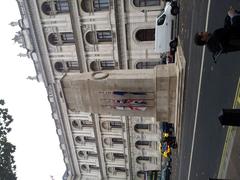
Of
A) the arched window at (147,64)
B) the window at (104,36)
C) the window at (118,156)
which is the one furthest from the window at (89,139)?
the window at (104,36)

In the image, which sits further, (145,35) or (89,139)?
(89,139)

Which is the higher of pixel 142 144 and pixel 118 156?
pixel 142 144

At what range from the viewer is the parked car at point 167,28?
834 inches

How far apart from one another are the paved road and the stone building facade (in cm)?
848

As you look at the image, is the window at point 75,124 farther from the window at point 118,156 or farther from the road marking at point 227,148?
the road marking at point 227,148

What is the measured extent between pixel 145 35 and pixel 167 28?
4458 millimetres

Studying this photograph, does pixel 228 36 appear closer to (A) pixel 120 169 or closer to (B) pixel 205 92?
(B) pixel 205 92

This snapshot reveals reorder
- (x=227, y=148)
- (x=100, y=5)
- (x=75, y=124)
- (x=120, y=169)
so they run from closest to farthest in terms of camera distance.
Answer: (x=227, y=148) < (x=100, y=5) < (x=75, y=124) < (x=120, y=169)

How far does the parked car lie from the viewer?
21.2 meters

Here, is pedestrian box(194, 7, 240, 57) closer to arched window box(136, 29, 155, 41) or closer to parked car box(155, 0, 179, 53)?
parked car box(155, 0, 179, 53)

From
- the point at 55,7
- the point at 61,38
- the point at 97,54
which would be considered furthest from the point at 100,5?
the point at 61,38

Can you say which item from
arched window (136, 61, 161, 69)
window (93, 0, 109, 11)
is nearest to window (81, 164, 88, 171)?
arched window (136, 61, 161, 69)

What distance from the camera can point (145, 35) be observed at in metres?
26.3

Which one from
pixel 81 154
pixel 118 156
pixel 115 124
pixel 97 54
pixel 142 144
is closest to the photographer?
pixel 97 54
